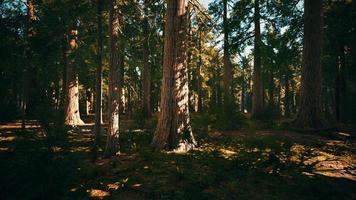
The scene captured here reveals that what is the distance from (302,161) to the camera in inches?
311

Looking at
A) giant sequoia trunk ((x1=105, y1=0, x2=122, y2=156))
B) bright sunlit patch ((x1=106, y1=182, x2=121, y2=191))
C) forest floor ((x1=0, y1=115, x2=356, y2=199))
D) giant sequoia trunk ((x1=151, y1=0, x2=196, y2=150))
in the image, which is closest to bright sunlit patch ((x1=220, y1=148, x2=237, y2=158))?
forest floor ((x1=0, y1=115, x2=356, y2=199))

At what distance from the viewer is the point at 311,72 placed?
1209 cm

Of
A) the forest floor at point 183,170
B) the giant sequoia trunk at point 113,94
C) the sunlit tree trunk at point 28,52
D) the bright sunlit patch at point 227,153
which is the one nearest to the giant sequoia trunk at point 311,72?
the forest floor at point 183,170

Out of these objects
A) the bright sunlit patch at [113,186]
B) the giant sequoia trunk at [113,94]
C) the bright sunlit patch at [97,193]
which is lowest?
the bright sunlit patch at [97,193]

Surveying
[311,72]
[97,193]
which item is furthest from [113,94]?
[311,72]

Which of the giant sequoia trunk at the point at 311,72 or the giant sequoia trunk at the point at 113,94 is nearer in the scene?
the giant sequoia trunk at the point at 113,94

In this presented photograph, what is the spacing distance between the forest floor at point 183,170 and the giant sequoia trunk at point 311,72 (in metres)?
1.70

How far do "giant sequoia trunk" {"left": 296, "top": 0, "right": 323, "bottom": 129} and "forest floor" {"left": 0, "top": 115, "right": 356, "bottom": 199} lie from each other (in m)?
1.70

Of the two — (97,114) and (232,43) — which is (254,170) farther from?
(232,43)

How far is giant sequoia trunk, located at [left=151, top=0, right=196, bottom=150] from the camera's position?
9.20 meters

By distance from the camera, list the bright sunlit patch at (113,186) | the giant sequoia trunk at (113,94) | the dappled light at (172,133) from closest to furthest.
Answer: the dappled light at (172,133) → the bright sunlit patch at (113,186) → the giant sequoia trunk at (113,94)

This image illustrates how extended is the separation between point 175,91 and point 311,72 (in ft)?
22.9

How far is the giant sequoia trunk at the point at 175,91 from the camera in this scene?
9.20 metres

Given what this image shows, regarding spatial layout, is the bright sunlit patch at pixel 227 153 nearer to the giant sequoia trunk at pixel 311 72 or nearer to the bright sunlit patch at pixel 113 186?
the bright sunlit patch at pixel 113 186
